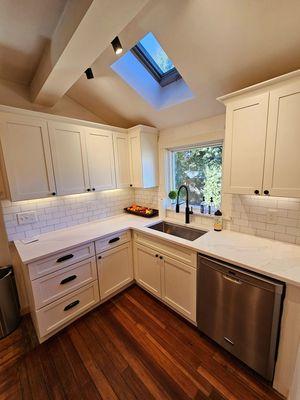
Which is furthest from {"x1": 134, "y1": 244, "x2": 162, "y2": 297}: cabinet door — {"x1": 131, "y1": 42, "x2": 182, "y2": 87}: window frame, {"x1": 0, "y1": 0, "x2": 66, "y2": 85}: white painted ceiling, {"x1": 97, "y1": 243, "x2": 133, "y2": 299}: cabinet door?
{"x1": 0, "y1": 0, "x2": 66, "y2": 85}: white painted ceiling

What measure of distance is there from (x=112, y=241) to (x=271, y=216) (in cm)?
171

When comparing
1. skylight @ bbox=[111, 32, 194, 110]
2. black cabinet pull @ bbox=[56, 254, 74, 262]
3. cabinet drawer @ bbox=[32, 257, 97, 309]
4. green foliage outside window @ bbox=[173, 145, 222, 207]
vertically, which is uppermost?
skylight @ bbox=[111, 32, 194, 110]

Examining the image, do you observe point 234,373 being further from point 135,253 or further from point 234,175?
point 234,175

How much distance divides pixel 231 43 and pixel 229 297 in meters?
1.95

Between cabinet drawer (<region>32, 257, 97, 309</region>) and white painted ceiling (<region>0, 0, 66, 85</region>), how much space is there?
79.7 inches

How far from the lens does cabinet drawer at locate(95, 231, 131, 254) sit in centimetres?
201

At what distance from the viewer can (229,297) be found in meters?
1.41

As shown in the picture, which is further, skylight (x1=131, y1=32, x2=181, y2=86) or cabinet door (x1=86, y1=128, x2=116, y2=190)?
cabinet door (x1=86, y1=128, x2=116, y2=190)

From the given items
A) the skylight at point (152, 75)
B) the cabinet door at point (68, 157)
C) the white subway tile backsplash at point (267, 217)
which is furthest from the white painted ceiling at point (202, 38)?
the white subway tile backsplash at point (267, 217)

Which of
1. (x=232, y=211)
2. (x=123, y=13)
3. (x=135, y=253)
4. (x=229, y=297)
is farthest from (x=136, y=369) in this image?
(x=123, y=13)

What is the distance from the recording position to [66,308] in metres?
1.80

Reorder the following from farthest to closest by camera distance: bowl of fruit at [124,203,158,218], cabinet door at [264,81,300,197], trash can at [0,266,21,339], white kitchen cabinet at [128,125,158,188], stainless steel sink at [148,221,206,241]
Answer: bowl of fruit at [124,203,158,218]
white kitchen cabinet at [128,125,158,188]
stainless steel sink at [148,221,206,241]
trash can at [0,266,21,339]
cabinet door at [264,81,300,197]

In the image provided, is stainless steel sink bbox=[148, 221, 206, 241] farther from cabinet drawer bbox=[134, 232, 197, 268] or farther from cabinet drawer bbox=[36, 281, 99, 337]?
cabinet drawer bbox=[36, 281, 99, 337]

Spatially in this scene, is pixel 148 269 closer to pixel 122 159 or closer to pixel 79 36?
pixel 122 159
